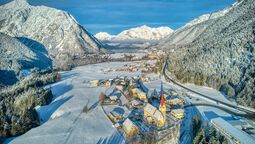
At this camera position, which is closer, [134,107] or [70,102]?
[134,107]

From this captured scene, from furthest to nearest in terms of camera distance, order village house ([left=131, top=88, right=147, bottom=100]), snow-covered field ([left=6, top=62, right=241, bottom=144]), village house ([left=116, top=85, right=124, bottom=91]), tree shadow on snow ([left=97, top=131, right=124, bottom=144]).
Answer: village house ([left=116, top=85, right=124, bottom=91]) → village house ([left=131, top=88, right=147, bottom=100]) → snow-covered field ([left=6, top=62, right=241, bottom=144]) → tree shadow on snow ([left=97, top=131, right=124, bottom=144])

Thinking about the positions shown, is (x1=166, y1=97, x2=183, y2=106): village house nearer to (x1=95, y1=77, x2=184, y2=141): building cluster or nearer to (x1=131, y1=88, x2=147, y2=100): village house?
(x1=95, y1=77, x2=184, y2=141): building cluster

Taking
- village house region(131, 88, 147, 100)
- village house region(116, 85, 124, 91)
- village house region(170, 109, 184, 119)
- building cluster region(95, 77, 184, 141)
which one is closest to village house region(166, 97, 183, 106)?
building cluster region(95, 77, 184, 141)

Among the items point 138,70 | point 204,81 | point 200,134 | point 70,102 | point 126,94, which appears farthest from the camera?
point 138,70

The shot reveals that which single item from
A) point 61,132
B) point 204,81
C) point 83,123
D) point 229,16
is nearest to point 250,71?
point 204,81

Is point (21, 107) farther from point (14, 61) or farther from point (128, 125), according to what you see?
point (14, 61)

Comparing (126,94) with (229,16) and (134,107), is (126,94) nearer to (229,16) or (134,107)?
(134,107)

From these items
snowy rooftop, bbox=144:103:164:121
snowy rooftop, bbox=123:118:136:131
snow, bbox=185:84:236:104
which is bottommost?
snow, bbox=185:84:236:104
